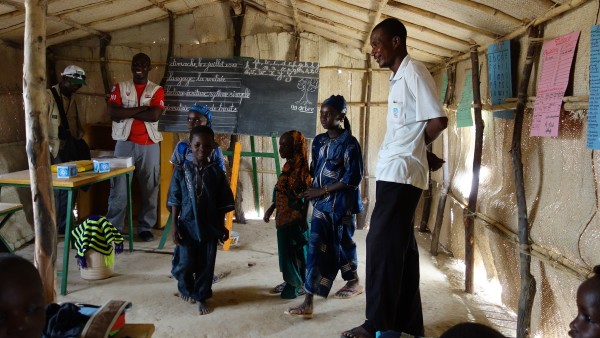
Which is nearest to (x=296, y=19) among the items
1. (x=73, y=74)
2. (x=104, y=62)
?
(x=73, y=74)

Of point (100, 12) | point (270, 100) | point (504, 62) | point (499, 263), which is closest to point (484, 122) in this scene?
point (504, 62)

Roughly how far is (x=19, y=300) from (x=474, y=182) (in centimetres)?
339

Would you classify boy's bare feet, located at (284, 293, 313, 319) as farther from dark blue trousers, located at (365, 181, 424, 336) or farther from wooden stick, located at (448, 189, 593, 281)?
wooden stick, located at (448, 189, 593, 281)

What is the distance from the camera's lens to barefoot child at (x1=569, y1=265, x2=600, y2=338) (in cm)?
145

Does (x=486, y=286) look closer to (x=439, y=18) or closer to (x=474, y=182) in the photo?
(x=474, y=182)

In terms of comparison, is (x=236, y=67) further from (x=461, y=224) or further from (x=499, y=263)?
(x=499, y=263)

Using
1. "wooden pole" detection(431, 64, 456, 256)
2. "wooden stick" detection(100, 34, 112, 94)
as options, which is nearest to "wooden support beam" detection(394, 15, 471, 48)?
"wooden pole" detection(431, 64, 456, 256)

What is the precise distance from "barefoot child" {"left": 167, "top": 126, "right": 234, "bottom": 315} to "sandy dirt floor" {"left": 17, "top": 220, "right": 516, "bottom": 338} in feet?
0.80

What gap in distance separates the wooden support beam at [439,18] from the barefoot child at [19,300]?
326 cm

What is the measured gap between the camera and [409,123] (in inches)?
103

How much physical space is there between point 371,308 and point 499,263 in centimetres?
A: 150

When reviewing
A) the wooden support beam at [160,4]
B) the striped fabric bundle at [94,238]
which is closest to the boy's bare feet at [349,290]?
the striped fabric bundle at [94,238]

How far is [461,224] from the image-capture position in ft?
15.5

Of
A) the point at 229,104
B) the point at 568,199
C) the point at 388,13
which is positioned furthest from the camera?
the point at 229,104
